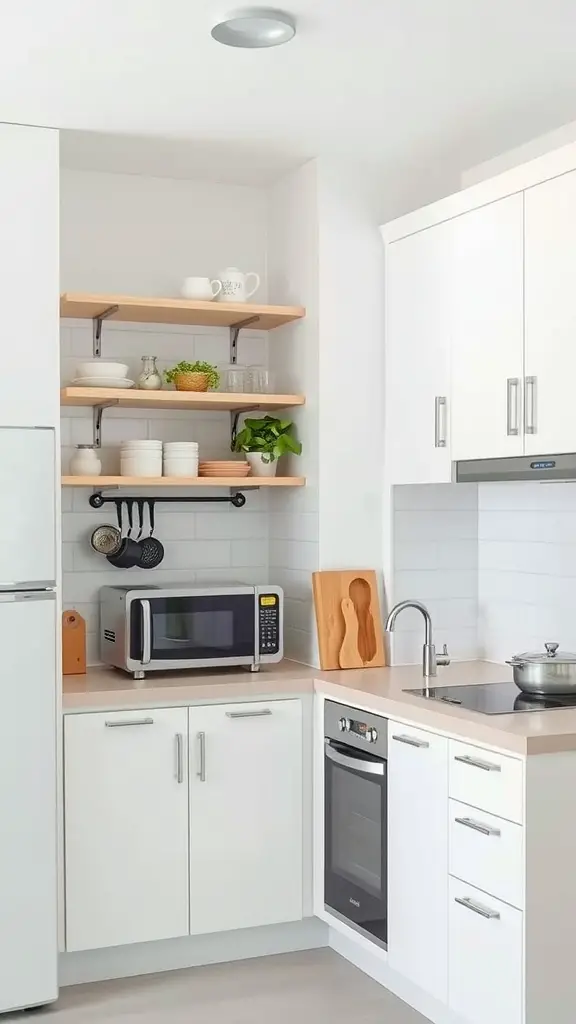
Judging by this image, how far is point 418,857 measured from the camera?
3.30m

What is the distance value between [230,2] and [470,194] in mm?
1100

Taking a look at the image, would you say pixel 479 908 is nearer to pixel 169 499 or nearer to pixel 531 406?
pixel 531 406

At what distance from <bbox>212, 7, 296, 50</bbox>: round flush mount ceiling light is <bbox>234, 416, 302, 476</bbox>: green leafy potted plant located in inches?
57.2

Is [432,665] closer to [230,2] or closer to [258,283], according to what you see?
[258,283]

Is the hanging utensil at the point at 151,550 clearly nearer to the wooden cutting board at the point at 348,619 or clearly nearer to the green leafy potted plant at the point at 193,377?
the green leafy potted plant at the point at 193,377

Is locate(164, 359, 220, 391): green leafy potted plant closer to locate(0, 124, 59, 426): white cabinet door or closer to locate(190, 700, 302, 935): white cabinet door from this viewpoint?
locate(0, 124, 59, 426): white cabinet door

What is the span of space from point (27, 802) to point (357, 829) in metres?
0.99

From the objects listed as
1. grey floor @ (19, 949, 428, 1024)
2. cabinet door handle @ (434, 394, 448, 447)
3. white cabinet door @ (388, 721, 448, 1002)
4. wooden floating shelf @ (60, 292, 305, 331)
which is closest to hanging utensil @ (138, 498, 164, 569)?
wooden floating shelf @ (60, 292, 305, 331)

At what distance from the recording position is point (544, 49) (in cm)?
308

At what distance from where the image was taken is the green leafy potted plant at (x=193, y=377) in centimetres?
405

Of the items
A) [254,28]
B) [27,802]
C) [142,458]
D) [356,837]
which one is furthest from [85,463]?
[254,28]

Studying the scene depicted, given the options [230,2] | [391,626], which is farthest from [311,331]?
[230,2]

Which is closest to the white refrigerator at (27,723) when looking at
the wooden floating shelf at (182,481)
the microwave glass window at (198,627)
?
the wooden floating shelf at (182,481)

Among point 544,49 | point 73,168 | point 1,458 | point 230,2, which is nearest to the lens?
point 230,2
